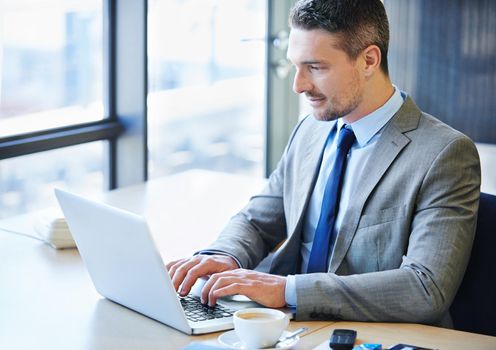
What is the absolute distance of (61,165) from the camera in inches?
150

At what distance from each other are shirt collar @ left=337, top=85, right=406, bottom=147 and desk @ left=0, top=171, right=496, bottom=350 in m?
0.51

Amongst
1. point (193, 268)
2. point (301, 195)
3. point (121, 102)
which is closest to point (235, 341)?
point (193, 268)

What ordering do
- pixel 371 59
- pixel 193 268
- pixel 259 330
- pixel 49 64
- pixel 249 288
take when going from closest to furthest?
pixel 259 330 < pixel 249 288 < pixel 193 268 < pixel 371 59 < pixel 49 64

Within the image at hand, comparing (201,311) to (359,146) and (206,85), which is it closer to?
(359,146)

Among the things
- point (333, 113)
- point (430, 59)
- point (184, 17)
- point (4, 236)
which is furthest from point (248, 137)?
point (333, 113)

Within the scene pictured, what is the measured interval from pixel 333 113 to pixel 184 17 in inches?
90.5

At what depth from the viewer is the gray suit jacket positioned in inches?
70.6

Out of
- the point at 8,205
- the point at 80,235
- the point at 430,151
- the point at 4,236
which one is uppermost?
the point at 430,151

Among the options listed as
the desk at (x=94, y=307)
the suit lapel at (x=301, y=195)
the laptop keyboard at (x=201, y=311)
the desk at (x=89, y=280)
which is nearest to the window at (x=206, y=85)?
the desk at (x=89, y=280)

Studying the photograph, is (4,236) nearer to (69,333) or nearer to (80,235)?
(80,235)

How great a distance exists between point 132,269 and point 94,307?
182mm

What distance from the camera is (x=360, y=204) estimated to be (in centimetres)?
200

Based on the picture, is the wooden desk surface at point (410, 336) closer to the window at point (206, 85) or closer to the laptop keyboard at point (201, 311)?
the laptop keyboard at point (201, 311)

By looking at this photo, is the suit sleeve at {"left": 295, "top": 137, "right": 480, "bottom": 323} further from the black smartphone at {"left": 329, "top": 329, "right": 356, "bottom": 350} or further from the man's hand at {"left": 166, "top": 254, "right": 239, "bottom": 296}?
the man's hand at {"left": 166, "top": 254, "right": 239, "bottom": 296}
